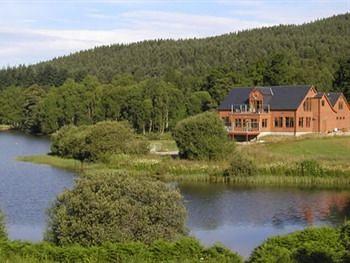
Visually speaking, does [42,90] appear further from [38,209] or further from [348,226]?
[348,226]

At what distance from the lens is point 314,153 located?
5350 centimetres

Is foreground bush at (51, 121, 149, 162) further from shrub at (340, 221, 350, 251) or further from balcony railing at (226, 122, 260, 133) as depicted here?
shrub at (340, 221, 350, 251)

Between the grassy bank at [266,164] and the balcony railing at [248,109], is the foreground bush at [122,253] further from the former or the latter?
the balcony railing at [248,109]

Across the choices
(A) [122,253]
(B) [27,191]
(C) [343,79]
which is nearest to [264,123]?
(C) [343,79]

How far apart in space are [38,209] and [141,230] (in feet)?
48.8

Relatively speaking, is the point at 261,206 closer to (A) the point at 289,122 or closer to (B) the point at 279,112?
(A) the point at 289,122

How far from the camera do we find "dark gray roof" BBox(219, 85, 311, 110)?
66.2 meters

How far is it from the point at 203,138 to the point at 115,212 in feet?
101

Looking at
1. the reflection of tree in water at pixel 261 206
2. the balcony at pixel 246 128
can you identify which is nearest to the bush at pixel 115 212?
the reflection of tree in water at pixel 261 206

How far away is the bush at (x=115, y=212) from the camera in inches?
833

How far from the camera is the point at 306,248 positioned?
16.7 metres

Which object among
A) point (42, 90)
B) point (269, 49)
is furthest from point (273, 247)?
point (269, 49)

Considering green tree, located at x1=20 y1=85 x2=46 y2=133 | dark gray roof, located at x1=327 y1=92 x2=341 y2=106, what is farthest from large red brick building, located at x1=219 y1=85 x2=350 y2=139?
green tree, located at x1=20 y1=85 x2=46 y2=133

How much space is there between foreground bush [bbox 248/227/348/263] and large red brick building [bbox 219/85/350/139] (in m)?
47.0
